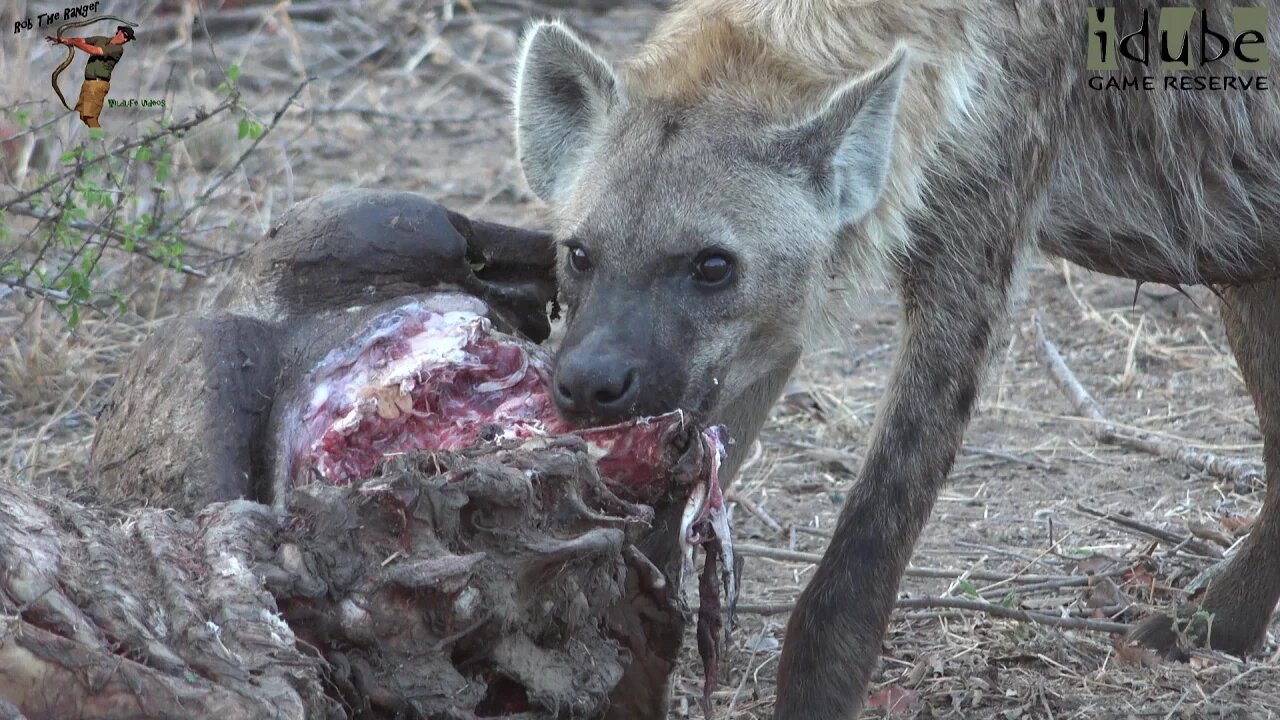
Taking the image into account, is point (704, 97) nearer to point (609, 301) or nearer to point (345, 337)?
point (609, 301)

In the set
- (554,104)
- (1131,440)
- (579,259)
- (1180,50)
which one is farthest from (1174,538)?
(554,104)

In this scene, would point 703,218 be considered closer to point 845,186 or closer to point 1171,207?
point 845,186

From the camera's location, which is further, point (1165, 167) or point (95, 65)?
point (95, 65)

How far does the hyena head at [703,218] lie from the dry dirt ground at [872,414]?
0.34 metres

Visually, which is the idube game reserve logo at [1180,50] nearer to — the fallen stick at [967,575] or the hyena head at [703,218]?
the hyena head at [703,218]

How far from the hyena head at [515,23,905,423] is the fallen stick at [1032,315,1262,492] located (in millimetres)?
1482

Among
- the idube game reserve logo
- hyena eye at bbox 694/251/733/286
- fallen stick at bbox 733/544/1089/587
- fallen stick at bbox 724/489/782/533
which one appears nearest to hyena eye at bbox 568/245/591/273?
hyena eye at bbox 694/251/733/286

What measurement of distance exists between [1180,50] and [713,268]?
0.96m

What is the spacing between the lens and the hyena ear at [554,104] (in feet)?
8.79

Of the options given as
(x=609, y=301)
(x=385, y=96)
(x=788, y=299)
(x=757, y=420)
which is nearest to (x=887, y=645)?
(x=757, y=420)

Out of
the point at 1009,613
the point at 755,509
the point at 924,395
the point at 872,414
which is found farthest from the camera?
the point at 872,414

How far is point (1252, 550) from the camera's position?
3.00 metres

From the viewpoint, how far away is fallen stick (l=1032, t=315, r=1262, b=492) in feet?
11.8

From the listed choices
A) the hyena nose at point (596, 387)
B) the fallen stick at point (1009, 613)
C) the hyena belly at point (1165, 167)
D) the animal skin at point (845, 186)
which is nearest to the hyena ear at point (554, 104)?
the animal skin at point (845, 186)
